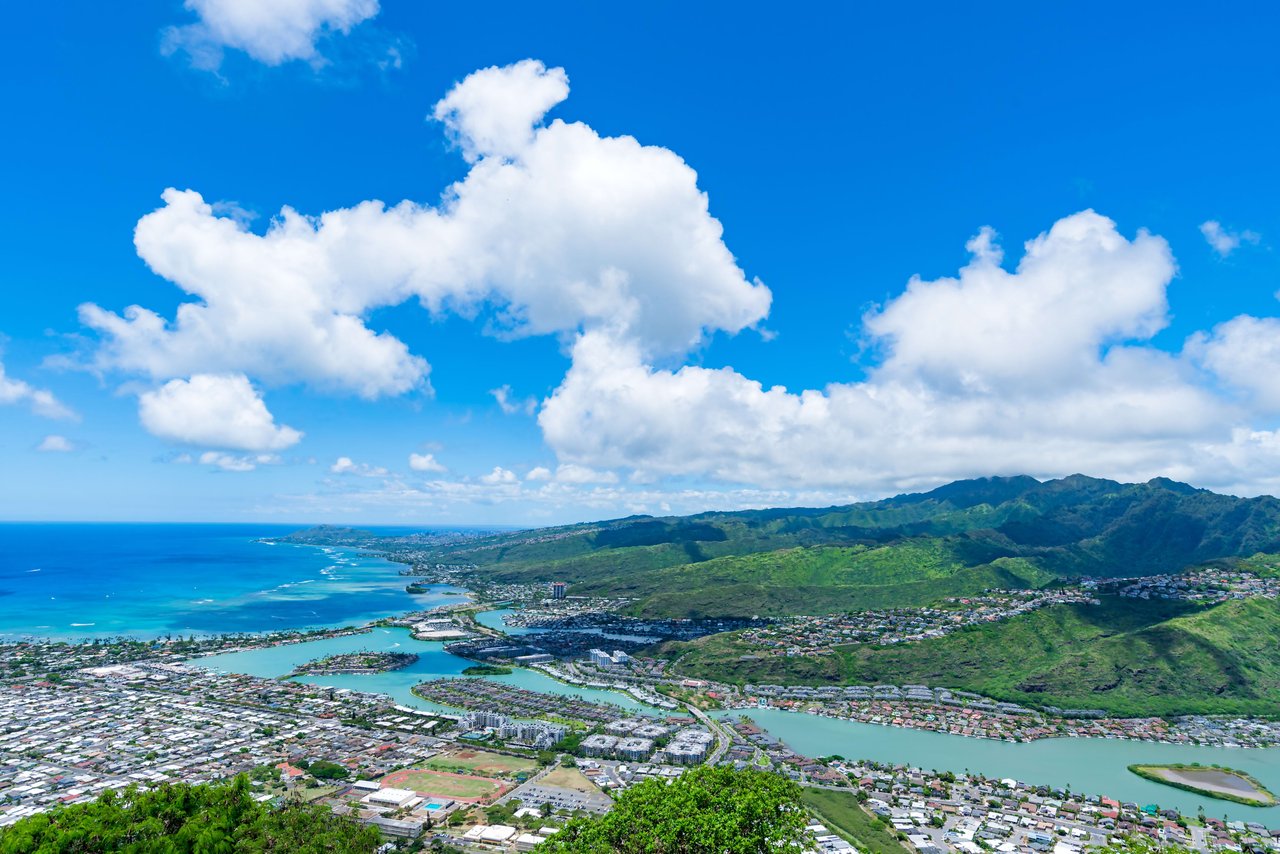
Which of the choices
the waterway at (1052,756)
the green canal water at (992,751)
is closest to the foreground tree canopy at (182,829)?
the green canal water at (992,751)

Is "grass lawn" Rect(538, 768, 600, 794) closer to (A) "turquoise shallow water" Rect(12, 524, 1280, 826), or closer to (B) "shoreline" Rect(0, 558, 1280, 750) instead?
(A) "turquoise shallow water" Rect(12, 524, 1280, 826)

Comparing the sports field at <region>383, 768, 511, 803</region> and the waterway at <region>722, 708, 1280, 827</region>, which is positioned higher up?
the sports field at <region>383, 768, 511, 803</region>

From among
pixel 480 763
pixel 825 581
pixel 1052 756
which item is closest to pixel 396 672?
pixel 480 763

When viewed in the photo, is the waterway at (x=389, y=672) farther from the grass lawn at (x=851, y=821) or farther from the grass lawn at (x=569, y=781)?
the grass lawn at (x=851, y=821)

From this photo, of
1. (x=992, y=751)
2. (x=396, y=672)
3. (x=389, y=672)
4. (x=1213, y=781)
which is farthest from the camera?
(x=396, y=672)

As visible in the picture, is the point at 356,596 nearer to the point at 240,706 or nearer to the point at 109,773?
the point at 240,706

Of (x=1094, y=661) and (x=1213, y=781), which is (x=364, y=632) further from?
(x=1213, y=781)

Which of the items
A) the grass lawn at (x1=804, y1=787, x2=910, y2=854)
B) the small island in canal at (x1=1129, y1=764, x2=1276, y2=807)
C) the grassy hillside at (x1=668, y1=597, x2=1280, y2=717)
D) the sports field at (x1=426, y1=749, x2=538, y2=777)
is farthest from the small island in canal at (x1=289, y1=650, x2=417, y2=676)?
the small island in canal at (x1=1129, y1=764, x2=1276, y2=807)
